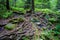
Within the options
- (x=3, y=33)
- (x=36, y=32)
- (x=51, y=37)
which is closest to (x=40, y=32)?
(x=36, y=32)

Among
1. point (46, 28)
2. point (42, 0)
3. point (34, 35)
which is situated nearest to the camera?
point (34, 35)

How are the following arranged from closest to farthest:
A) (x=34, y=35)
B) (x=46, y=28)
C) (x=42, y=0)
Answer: (x=34, y=35) < (x=46, y=28) < (x=42, y=0)

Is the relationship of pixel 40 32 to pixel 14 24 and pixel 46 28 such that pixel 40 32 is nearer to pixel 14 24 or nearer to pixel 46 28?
pixel 46 28

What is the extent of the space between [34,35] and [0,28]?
2.75 meters

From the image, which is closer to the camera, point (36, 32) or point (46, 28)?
point (36, 32)

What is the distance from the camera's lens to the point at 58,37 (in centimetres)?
825

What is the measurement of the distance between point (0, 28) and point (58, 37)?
13.7 ft

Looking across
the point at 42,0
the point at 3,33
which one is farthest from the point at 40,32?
the point at 42,0

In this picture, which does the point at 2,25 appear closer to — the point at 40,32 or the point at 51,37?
the point at 40,32

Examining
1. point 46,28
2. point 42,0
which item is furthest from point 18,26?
point 42,0

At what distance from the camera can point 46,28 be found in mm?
9250

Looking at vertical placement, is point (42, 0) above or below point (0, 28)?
above

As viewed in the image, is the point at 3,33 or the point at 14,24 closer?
the point at 3,33

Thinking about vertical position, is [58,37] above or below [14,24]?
below
